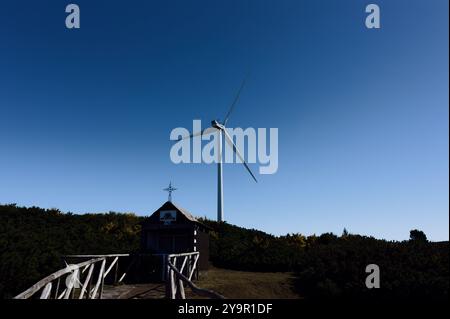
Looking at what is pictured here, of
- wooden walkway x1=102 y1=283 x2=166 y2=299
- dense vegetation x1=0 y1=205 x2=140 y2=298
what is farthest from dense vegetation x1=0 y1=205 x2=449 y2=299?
wooden walkway x1=102 y1=283 x2=166 y2=299

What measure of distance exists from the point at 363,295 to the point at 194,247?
37.0 ft

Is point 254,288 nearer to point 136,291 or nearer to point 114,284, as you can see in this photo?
point 136,291

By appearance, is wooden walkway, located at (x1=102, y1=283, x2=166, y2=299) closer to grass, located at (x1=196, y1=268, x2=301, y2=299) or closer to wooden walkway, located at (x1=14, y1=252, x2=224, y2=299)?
wooden walkway, located at (x1=14, y1=252, x2=224, y2=299)

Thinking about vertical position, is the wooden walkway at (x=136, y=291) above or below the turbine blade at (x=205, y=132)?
below

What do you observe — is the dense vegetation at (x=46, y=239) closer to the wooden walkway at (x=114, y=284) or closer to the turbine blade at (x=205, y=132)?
the wooden walkway at (x=114, y=284)

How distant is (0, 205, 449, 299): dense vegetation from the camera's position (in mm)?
15406

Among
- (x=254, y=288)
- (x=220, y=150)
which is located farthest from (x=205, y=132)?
(x=254, y=288)

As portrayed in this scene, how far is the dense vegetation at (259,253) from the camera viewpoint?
15406 mm

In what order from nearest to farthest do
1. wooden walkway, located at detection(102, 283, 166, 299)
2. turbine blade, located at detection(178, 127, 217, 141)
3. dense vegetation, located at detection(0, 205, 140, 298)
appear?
1. dense vegetation, located at detection(0, 205, 140, 298)
2. wooden walkway, located at detection(102, 283, 166, 299)
3. turbine blade, located at detection(178, 127, 217, 141)

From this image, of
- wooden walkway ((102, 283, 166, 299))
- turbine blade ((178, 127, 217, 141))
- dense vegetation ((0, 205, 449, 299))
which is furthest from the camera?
turbine blade ((178, 127, 217, 141))

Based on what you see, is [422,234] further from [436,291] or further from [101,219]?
[101,219]

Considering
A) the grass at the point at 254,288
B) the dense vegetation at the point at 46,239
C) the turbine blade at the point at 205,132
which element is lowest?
the grass at the point at 254,288

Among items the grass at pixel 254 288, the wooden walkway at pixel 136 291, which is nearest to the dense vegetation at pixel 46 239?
the wooden walkway at pixel 136 291

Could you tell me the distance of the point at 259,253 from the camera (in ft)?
96.2
